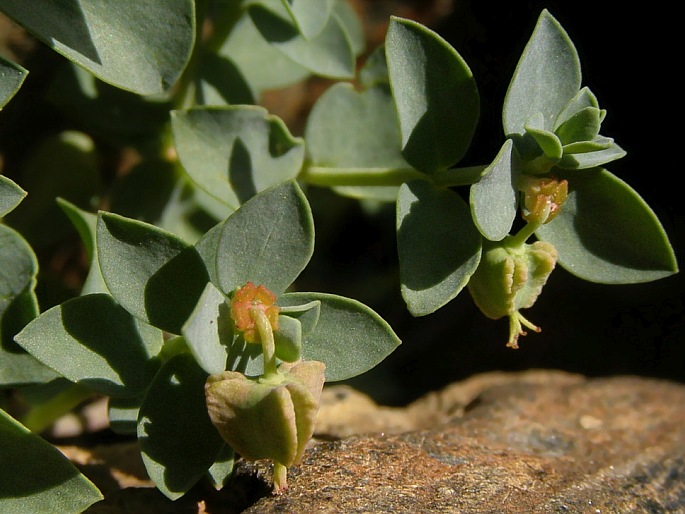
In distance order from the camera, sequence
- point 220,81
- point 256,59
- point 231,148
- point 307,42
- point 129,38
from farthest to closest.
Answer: point 256,59, point 220,81, point 307,42, point 231,148, point 129,38

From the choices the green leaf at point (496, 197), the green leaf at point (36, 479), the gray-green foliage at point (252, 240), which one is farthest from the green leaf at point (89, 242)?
the green leaf at point (496, 197)

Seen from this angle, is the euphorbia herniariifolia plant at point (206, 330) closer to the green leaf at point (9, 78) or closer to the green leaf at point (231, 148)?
the green leaf at point (9, 78)

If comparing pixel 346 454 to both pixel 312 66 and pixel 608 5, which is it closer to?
pixel 312 66

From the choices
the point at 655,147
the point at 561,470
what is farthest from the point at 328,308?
the point at 655,147

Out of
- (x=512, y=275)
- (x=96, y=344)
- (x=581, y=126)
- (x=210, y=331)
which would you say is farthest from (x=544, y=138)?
(x=96, y=344)

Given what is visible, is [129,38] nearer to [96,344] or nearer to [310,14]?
[310,14]

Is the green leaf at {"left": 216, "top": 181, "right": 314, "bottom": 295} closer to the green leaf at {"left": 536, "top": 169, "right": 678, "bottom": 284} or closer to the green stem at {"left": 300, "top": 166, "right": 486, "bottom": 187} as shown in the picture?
the green stem at {"left": 300, "top": 166, "right": 486, "bottom": 187}
